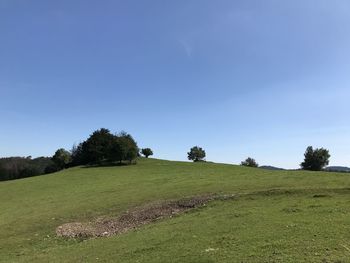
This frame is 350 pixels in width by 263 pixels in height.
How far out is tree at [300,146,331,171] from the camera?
3120 inches

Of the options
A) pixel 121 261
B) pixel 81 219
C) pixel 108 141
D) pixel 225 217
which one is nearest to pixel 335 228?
pixel 225 217

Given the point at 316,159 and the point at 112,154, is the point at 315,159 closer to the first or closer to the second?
the point at 316,159

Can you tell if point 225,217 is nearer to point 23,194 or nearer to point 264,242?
point 264,242

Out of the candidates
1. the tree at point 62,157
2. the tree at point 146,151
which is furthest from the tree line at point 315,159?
the tree at point 62,157

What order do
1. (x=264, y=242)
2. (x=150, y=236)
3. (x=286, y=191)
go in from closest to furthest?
(x=264, y=242)
(x=150, y=236)
(x=286, y=191)

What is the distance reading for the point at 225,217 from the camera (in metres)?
20.3

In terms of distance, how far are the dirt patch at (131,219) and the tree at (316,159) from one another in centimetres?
5710

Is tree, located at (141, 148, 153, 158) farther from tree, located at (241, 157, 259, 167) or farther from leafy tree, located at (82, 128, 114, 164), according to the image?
tree, located at (241, 157, 259, 167)

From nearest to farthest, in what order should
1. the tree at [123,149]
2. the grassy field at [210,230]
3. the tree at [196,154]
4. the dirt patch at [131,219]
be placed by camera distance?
the grassy field at [210,230] < the dirt patch at [131,219] < the tree at [123,149] < the tree at [196,154]

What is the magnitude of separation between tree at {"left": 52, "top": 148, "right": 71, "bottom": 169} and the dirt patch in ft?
214

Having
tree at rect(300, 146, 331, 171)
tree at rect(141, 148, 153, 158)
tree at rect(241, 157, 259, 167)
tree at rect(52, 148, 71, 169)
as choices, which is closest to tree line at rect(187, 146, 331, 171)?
tree at rect(300, 146, 331, 171)

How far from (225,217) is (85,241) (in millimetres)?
6941

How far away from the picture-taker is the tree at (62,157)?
294 ft

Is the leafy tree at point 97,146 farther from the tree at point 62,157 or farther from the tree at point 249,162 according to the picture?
the tree at point 249,162
